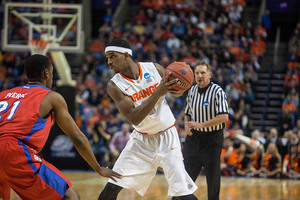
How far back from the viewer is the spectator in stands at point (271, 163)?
1216 centimetres

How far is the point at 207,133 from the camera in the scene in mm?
5836

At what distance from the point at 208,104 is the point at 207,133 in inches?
14.9

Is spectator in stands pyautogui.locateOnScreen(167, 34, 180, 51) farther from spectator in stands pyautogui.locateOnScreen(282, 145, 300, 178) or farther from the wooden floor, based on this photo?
the wooden floor

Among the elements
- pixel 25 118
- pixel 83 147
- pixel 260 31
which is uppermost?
pixel 260 31

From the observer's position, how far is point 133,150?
180 inches

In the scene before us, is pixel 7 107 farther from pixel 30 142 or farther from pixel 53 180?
pixel 53 180

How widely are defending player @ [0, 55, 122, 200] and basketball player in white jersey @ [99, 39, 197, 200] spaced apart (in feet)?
2.53

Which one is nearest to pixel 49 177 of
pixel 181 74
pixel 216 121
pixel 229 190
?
pixel 181 74

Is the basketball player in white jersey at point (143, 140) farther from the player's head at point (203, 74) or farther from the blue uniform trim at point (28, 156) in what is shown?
the player's head at point (203, 74)

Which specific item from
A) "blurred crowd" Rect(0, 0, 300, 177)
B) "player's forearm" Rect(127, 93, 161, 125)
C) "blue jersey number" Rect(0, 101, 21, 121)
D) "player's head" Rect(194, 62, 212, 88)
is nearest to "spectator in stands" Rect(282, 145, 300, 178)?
"blurred crowd" Rect(0, 0, 300, 177)

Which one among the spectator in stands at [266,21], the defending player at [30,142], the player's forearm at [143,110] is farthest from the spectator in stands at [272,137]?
the defending player at [30,142]

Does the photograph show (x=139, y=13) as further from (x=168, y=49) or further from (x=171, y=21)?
(x=168, y=49)

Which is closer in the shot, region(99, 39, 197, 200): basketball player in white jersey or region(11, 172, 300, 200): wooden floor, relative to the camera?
region(99, 39, 197, 200): basketball player in white jersey

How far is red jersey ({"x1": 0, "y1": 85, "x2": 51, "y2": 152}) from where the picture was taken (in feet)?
11.7
